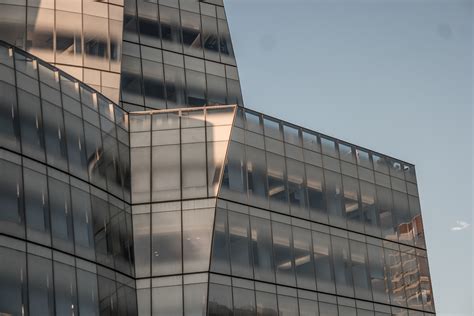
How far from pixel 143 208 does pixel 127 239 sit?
2.43 m

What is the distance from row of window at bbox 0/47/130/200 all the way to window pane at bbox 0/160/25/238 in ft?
4.27

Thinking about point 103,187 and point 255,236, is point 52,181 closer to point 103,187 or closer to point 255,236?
point 103,187

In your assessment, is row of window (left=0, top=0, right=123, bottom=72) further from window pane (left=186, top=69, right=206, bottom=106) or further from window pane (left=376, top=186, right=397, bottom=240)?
window pane (left=376, top=186, right=397, bottom=240)

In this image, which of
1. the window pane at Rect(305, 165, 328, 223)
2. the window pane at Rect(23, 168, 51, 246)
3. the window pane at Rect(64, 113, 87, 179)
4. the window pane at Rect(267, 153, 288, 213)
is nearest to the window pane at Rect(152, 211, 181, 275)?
the window pane at Rect(64, 113, 87, 179)

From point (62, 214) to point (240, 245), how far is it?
12.1 metres

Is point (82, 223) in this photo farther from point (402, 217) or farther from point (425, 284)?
point (425, 284)

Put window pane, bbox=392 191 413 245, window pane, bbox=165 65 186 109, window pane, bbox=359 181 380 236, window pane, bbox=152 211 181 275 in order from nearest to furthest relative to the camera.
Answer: window pane, bbox=152 211 181 275, window pane, bbox=359 181 380 236, window pane, bbox=392 191 413 245, window pane, bbox=165 65 186 109

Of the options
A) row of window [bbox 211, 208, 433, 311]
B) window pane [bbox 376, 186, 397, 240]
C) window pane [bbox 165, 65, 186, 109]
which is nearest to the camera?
row of window [bbox 211, 208, 433, 311]

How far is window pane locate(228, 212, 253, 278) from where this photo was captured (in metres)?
61.5

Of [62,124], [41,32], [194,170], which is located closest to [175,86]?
[41,32]

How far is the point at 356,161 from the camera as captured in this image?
7125 centimetres

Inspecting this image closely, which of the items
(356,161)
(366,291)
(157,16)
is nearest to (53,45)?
(157,16)

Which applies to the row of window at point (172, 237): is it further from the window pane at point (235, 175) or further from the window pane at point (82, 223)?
the window pane at point (82, 223)

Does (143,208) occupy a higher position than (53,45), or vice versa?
(53,45)
